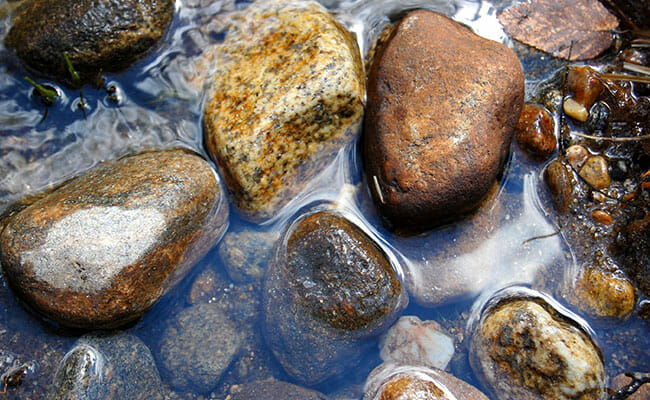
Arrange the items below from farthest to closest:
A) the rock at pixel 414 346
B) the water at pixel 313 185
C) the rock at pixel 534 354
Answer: the rock at pixel 414 346 < the water at pixel 313 185 < the rock at pixel 534 354

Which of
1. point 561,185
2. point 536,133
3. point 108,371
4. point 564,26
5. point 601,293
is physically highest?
point 564,26

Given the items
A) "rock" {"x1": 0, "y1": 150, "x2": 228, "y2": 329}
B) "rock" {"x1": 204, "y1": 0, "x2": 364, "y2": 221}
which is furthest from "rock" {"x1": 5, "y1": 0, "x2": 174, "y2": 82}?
"rock" {"x1": 0, "y1": 150, "x2": 228, "y2": 329}

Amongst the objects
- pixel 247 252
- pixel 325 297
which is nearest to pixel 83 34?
pixel 247 252

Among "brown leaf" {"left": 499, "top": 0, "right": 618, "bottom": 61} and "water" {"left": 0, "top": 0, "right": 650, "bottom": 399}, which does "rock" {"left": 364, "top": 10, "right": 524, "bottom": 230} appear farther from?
"brown leaf" {"left": 499, "top": 0, "right": 618, "bottom": 61}

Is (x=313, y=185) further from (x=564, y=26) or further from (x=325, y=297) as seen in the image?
(x=564, y=26)

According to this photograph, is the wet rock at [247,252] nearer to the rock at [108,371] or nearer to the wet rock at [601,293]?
the rock at [108,371]

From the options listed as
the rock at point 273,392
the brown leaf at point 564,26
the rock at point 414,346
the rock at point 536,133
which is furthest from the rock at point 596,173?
the rock at point 273,392

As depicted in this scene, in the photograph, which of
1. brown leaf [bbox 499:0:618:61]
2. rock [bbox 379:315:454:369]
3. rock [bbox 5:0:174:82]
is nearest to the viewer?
rock [bbox 379:315:454:369]
